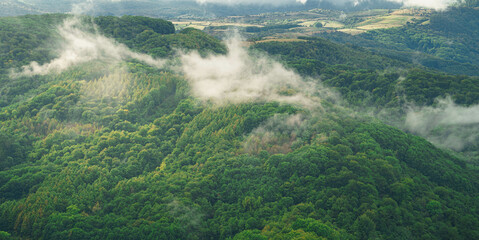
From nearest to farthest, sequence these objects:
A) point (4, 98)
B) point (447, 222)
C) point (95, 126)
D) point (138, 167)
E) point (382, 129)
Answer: point (447, 222)
point (138, 167)
point (382, 129)
point (95, 126)
point (4, 98)

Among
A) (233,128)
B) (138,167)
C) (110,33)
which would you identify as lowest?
(138,167)

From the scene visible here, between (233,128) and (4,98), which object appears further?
(4,98)

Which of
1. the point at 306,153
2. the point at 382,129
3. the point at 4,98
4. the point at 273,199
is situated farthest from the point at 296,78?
the point at 4,98

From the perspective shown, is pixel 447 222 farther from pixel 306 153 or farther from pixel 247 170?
pixel 247 170

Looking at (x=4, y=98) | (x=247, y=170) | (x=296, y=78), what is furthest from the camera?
(x=296, y=78)

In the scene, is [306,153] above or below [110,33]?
below

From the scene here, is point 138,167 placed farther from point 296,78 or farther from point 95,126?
point 296,78
